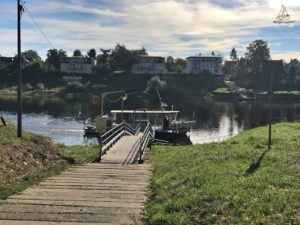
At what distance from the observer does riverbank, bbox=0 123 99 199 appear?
1263 centimetres

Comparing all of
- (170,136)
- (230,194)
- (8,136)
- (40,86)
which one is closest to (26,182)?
(230,194)

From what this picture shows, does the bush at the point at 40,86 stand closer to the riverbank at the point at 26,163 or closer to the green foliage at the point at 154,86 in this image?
the green foliage at the point at 154,86

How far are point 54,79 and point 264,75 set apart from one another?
18204cm

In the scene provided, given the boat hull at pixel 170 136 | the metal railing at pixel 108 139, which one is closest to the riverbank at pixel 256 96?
the boat hull at pixel 170 136

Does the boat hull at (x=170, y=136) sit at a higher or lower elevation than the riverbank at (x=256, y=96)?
lower

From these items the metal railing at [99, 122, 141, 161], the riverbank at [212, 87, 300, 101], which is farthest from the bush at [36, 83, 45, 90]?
the metal railing at [99, 122, 141, 161]

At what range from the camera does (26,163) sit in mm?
15797

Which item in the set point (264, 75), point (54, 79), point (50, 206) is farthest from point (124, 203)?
point (54, 79)

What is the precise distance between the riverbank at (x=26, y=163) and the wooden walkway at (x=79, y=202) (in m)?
0.57

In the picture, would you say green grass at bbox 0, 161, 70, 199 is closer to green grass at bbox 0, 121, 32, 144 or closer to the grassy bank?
green grass at bbox 0, 121, 32, 144

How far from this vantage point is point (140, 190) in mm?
12312

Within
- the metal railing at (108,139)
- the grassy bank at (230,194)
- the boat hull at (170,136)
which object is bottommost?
the boat hull at (170,136)

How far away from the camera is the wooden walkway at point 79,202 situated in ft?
28.9

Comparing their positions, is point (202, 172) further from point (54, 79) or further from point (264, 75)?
point (54, 79)
